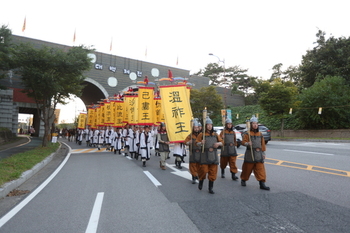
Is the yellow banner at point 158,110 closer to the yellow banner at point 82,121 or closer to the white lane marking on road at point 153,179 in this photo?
the white lane marking on road at point 153,179

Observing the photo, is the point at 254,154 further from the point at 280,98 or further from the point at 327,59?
the point at 327,59

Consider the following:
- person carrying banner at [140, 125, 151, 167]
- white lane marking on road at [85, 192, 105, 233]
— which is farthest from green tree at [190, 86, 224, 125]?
white lane marking on road at [85, 192, 105, 233]

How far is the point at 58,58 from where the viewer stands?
14742mm

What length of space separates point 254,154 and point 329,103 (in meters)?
22.4

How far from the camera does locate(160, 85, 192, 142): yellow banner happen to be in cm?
845

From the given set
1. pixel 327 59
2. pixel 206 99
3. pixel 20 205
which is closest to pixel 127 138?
pixel 20 205

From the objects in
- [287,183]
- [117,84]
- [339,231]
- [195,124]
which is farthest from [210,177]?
[117,84]

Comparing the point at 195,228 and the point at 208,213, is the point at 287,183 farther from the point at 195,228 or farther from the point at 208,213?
the point at 195,228

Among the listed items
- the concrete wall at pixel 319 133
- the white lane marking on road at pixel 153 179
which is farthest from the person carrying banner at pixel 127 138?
the concrete wall at pixel 319 133

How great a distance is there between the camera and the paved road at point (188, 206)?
3975 mm

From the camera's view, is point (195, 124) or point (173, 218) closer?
point (173, 218)

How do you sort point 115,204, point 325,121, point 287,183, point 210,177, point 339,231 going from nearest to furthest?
1. point 339,231
2. point 115,204
3. point 210,177
4. point 287,183
5. point 325,121

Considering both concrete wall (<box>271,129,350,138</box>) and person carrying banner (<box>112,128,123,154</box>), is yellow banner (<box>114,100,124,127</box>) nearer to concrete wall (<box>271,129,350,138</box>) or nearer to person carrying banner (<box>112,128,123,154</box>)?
person carrying banner (<box>112,128,123,154</box>)

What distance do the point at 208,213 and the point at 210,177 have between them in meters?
1.58
